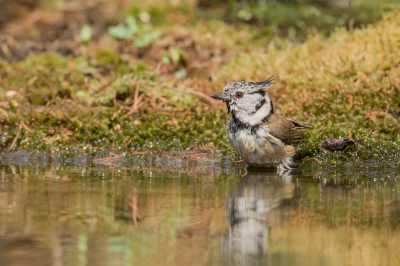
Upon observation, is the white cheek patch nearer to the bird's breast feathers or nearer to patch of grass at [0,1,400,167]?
the bird's breast feathers

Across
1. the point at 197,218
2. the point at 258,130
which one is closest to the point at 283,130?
the point at 258,130

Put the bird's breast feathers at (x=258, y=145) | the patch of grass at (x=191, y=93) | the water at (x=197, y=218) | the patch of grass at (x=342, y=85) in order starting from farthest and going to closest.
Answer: the patch of grass at (x=191, y=93)
the patch of grass at (x=342, y=85)
the bird's breast feathers at (x=258, y=145)
the water at (x=197, y=218)

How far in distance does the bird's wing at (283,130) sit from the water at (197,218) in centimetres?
46

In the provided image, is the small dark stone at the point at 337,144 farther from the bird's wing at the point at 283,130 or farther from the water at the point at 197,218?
the water at the point at 197,218

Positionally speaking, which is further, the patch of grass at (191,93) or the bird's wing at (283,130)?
the patch of grass at (191,93)

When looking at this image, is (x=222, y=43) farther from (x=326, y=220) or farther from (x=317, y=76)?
(x=326, y=220)

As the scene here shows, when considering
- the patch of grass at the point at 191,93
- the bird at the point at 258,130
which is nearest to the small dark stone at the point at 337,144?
the patch of grass at the point at 191,93

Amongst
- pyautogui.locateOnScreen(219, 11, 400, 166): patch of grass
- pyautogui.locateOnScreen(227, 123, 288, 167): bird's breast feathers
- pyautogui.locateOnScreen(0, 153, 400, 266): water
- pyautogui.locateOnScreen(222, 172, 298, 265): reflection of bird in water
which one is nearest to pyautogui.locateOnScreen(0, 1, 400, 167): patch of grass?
pyautogui.locateOnScreen(219, 11, 400, 166): patch of grass

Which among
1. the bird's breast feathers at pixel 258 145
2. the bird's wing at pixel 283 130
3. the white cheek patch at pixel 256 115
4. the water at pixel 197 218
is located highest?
the white cheek patch at pixel 256 115

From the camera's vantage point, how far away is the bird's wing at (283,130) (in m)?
4.80

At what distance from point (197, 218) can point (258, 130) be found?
79.8 inches

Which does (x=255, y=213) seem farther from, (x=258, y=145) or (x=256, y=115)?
(x=256, y=115)

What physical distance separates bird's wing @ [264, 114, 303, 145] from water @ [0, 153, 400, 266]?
458 millimetres

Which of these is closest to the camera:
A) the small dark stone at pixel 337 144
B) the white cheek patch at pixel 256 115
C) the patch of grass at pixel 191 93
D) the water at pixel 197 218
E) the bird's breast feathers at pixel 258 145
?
the water at pixel 197 218
